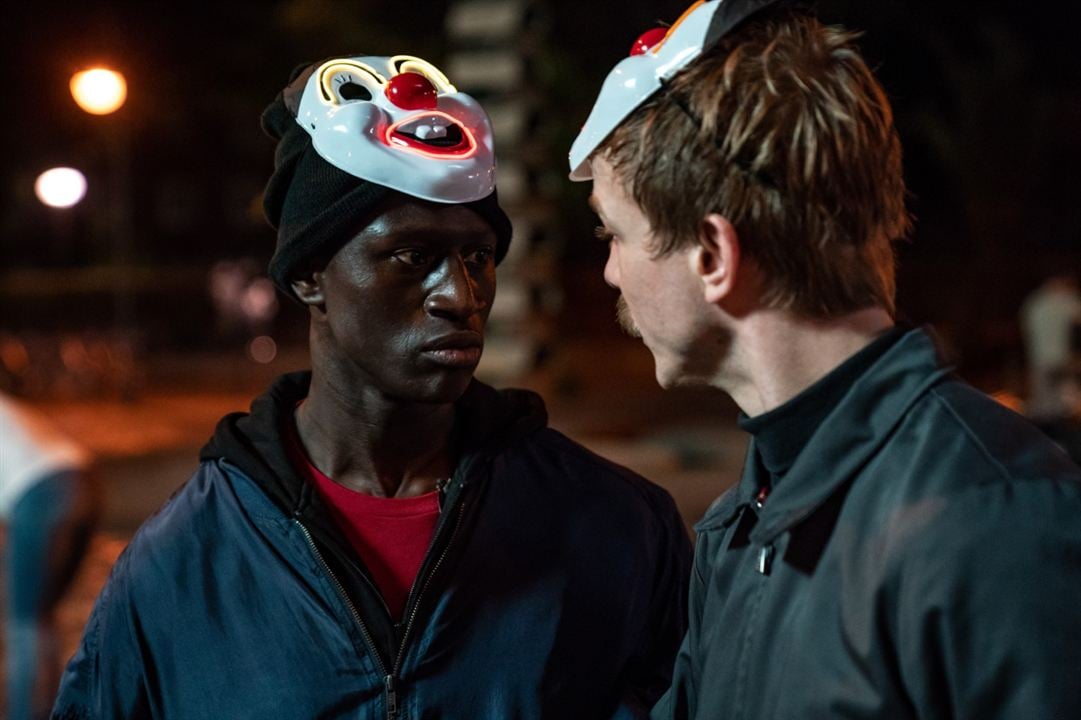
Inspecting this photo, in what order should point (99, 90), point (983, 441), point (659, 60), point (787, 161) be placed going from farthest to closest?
point (99, 90) → point (659, 60) → point (787, 161) → point (983, 441)

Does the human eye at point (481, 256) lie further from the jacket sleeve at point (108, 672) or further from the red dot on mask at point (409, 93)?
the jacket sleeve at point (108, 672)

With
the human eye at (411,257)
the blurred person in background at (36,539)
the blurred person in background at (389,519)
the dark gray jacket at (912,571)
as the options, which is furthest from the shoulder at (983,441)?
the blurred person in background at (36,539)

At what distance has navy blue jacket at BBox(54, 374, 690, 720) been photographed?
222 centimetres

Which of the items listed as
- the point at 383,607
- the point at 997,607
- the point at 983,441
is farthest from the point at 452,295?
the point at 997,607

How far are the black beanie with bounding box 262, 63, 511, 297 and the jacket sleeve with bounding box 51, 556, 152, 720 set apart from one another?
0.66 metres

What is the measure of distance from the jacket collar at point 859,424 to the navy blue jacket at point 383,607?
2.69 ft

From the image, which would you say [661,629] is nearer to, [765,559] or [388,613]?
[388,613]

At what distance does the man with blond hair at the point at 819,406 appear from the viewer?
4.56ft

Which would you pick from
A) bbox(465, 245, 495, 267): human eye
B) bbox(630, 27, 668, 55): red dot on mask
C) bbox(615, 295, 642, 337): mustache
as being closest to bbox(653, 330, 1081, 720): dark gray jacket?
bbox(615, 295, 642, 337): mustache

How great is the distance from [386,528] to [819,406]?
1050 millimetres

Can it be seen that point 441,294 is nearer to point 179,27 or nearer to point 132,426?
point 132,426

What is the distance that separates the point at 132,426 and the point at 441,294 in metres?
14.6

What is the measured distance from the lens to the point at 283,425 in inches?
101

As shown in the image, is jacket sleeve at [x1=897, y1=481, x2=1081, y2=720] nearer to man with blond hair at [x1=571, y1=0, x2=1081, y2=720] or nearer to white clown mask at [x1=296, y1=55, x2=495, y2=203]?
man with blond hair at [x1=571, y1=0, x2=1081, y2=720]
